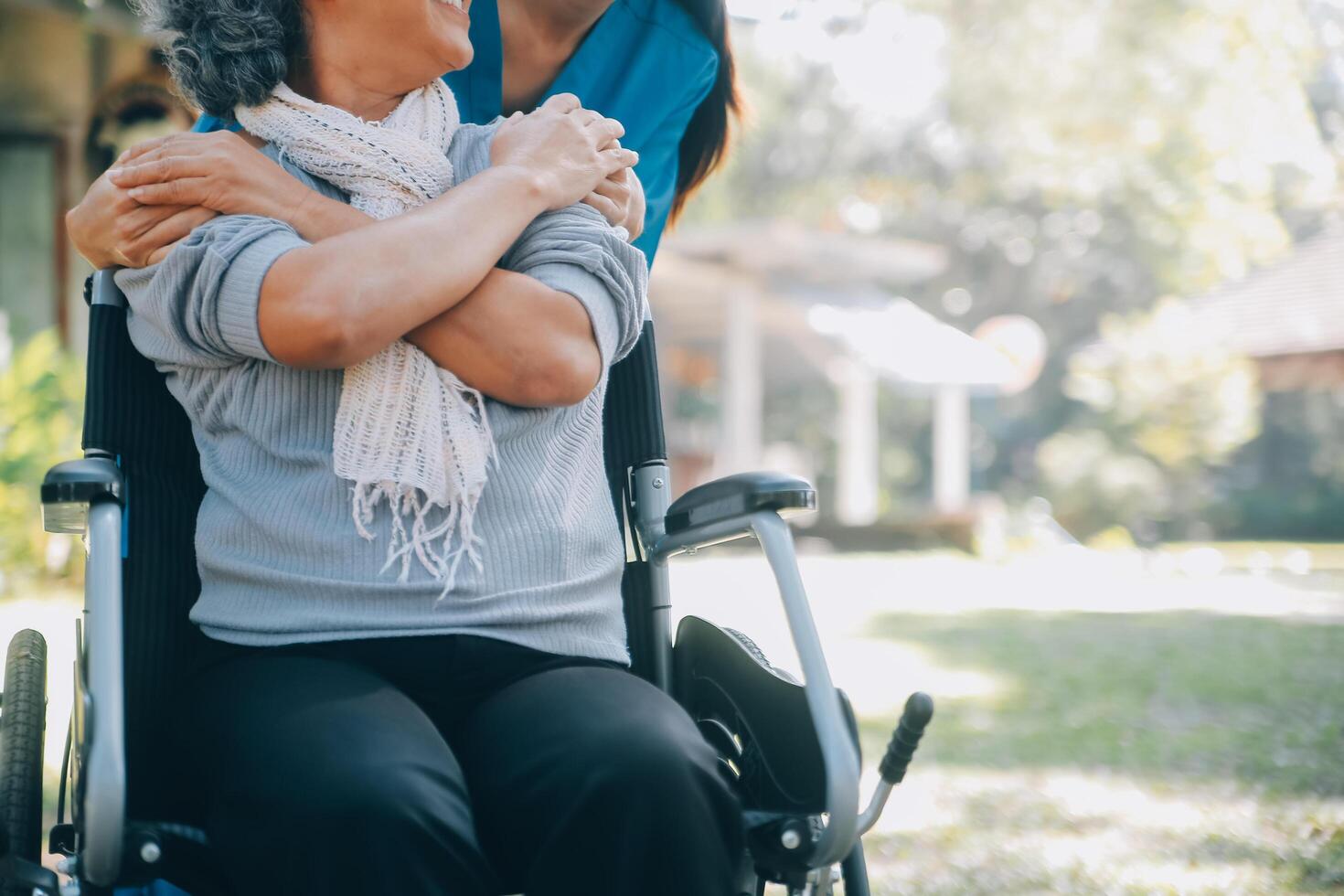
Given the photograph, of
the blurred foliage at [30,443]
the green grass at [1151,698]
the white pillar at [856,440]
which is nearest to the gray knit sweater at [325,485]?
the green grass at [1151,698]

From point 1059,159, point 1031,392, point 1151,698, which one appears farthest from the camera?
point 1031,392

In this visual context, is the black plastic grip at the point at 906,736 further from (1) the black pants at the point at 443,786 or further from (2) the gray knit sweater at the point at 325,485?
(2) the gray knit sweater at the point at 325,485

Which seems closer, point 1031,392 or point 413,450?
point 413,450

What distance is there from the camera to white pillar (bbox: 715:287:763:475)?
14938mm

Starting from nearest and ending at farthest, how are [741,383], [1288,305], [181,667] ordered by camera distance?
[181,667] < [741,383] < [1288,305]

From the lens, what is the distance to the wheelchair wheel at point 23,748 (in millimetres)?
1557

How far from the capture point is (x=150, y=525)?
1737 millimetres

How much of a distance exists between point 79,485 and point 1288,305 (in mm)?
21680

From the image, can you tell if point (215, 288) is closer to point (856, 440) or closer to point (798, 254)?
point (798, 254)

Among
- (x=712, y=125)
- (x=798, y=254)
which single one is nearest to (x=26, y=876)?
(x=712, y=125)

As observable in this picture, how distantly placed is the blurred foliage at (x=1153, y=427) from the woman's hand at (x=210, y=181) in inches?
670

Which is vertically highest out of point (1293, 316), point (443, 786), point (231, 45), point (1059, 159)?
point (1059, 159)

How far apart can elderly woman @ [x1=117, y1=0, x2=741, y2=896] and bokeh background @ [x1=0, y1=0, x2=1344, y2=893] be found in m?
0.87

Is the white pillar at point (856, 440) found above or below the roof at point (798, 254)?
below
